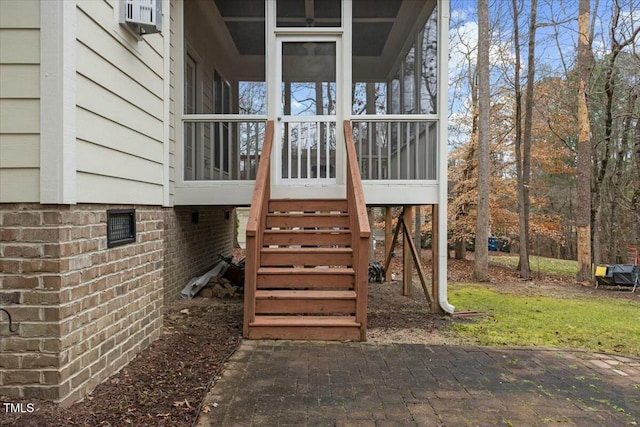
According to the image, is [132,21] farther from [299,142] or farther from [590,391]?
[590,391]

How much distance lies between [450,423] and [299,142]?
15.2 feet

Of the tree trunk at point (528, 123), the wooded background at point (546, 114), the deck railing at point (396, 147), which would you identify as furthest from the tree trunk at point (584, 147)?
the deck railing at point (396, 147)

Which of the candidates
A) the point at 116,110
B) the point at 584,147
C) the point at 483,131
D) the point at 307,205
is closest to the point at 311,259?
the point at 307,205

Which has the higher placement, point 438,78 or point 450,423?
point 438,78

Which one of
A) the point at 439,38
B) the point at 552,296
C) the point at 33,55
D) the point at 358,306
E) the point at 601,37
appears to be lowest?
the point at 552,296

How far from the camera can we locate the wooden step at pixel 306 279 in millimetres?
4719

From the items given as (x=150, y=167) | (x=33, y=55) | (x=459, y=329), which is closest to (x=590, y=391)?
(x=459, y=329)

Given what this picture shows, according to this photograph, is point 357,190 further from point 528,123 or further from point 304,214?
point 528,123

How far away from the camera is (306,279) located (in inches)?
186

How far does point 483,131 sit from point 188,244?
7.67 meters

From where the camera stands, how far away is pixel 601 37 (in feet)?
41.2

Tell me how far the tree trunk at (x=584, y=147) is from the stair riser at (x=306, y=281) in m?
9.04

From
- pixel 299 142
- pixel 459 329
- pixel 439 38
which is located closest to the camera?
pixel 459 329

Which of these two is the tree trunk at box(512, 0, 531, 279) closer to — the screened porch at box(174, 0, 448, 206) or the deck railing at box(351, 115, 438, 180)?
the screened porch at box(174, 0, 448, 206)
